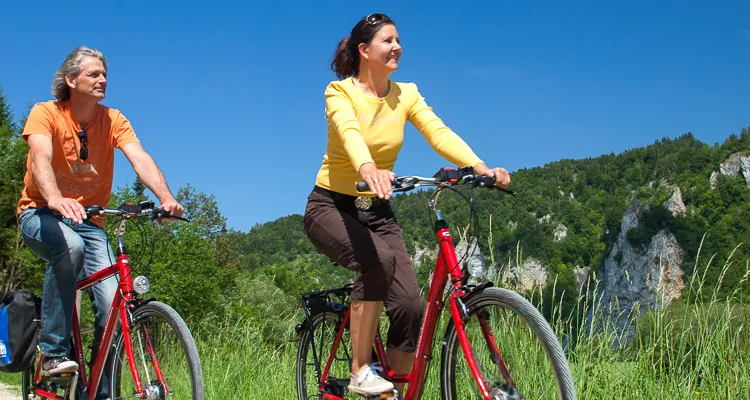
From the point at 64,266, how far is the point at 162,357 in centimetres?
76

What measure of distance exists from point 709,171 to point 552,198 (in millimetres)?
27021

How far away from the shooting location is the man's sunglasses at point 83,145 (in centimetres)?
403

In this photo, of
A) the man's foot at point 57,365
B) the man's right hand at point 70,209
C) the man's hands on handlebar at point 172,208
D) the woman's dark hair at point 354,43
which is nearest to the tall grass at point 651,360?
the man's foot at point 57,365

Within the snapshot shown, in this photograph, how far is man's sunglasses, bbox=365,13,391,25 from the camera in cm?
348

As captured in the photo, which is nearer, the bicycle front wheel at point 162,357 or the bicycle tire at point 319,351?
the bicycle front wheel at point 162,357

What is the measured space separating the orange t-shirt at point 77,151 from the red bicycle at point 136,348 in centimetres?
34

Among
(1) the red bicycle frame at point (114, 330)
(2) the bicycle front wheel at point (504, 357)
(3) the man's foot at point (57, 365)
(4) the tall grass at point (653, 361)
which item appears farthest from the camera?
(4) the tall grass at point (653, 361)

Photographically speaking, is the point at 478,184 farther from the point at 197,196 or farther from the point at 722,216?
the point at 722,216

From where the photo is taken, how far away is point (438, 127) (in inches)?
139

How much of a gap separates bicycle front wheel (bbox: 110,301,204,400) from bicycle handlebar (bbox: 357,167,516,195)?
1.16 metres

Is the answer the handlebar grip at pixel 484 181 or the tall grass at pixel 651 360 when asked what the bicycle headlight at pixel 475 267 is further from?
the tall grass at pixel 651 360

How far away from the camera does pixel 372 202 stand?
11.4ft

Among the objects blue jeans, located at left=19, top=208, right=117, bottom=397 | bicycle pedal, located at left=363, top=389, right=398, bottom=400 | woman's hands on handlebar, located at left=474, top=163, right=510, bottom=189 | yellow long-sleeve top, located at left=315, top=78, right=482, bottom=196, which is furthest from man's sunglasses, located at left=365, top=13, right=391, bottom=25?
blue jeans, located at left=19, top=208, right=117, bottom=397

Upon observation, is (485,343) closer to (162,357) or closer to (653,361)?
(162,357)
